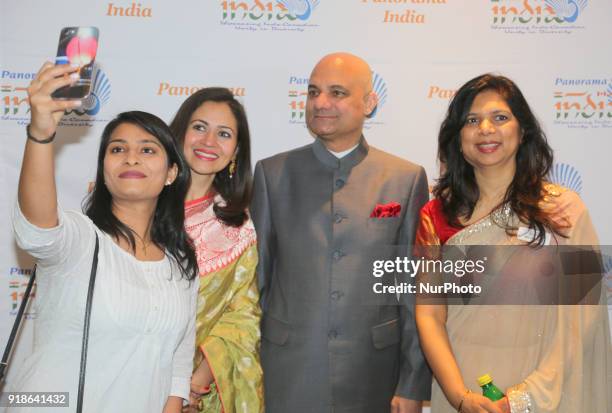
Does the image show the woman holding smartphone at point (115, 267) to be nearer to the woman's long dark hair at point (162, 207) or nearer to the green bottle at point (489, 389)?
the woman's long dark hair at point (162, 207)

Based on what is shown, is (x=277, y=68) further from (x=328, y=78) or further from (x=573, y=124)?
(x=573, y=124)

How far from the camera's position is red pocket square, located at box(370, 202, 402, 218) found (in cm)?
291

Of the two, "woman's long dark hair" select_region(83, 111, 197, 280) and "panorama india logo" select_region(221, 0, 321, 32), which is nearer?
"woman's long dark hair" select_region(83, 111, 197, 280)

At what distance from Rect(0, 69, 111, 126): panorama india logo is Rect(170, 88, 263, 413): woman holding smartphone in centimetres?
93

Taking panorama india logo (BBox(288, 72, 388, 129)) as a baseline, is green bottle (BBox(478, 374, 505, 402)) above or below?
below

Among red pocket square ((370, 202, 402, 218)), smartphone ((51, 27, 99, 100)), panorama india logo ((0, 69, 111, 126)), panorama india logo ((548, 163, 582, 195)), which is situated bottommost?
red pocket square ((370, 202, 402, 218))

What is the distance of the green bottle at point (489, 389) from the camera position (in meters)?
2.54

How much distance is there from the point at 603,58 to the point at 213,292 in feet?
8.10

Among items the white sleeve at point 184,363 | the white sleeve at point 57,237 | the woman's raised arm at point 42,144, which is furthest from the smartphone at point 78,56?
the white sleeve at point 184,363

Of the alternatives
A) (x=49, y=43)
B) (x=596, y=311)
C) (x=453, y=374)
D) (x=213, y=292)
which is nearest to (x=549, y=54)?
(x=596, y=311)

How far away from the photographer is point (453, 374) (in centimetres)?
262

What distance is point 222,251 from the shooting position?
278cm

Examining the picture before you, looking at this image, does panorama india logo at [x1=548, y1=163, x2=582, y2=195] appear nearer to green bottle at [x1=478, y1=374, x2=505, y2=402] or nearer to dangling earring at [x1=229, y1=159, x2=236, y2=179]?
green bottle at [x1=478, y1=374, x2=505, y2=402]

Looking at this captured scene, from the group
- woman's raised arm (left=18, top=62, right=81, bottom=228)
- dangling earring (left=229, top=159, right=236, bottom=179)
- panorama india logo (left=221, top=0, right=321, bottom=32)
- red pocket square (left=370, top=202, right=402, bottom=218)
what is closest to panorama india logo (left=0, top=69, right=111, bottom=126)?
panorama india logo (left=221, top=0, right=321, bottom=32)
